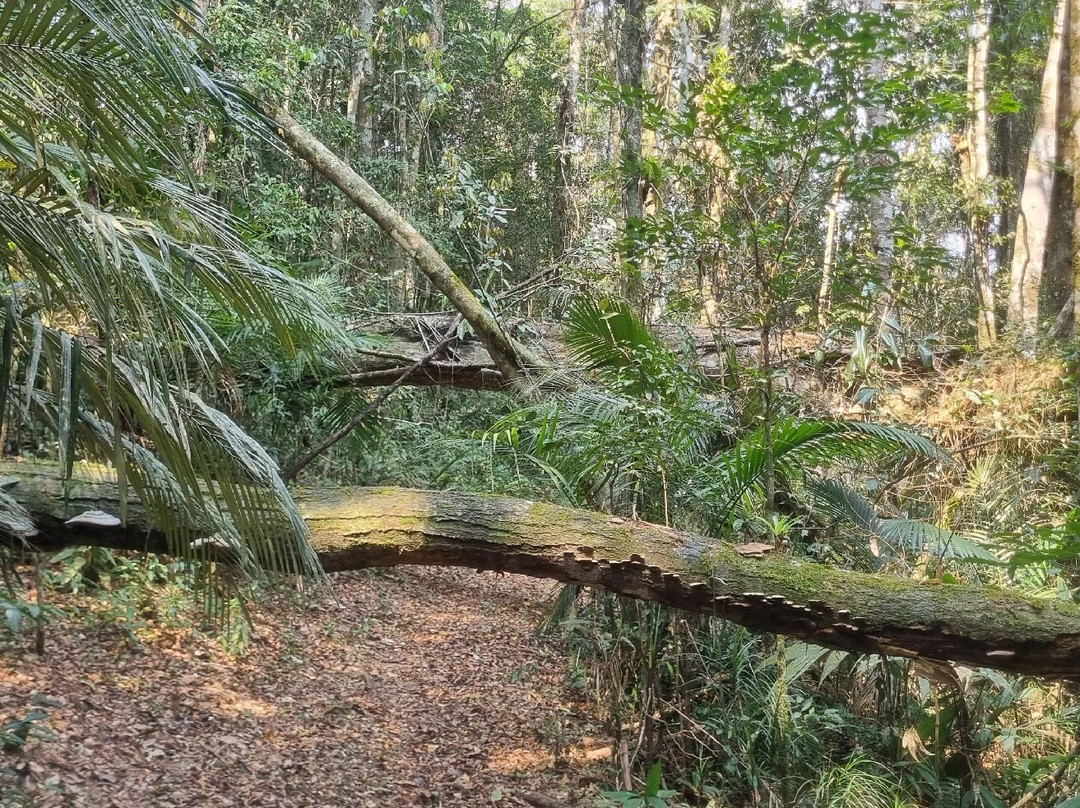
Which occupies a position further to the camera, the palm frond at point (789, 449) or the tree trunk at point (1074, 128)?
the tree trunk at point (1074, 128)

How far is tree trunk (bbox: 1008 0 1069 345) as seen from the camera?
794 cm

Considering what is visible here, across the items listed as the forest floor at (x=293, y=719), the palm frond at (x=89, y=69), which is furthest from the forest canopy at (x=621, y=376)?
the forest floor at (x=293, y=719)

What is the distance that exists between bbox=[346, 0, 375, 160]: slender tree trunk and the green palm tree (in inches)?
294

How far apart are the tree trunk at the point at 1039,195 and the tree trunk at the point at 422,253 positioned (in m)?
5.65

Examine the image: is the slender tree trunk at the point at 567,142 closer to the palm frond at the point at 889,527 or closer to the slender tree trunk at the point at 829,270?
the slender tree trunk at the point at 829,270

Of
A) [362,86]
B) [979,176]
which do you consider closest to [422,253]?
[362,86]

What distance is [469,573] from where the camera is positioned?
8.16 metres

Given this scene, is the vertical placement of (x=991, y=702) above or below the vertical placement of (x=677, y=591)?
below

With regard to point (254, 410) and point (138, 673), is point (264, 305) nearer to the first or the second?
point (138, 673)

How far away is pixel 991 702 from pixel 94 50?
4.95 metres

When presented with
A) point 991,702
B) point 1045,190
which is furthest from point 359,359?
point 1045,190

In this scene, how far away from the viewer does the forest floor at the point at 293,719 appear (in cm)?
351

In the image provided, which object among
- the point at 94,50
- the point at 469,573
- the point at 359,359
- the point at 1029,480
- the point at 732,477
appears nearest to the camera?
the point at 94,50

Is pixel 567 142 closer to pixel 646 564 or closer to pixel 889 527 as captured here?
pixel 889 527
